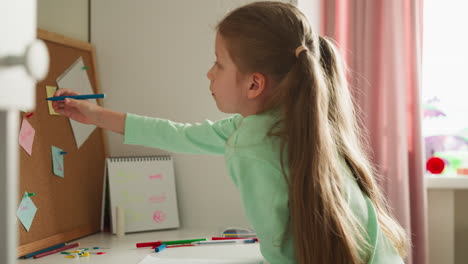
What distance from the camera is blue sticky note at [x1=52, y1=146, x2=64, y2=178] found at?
1302mm

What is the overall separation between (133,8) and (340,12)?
34.0 inches

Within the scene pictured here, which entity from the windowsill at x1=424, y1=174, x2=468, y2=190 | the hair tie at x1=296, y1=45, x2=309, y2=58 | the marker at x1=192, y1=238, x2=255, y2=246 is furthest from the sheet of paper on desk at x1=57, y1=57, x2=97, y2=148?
the windowsill at x1=424, y1=174, x2=468, y2=190

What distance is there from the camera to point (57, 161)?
1315 mm

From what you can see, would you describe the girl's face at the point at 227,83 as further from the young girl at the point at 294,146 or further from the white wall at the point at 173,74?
the white wall at the point at 173,74

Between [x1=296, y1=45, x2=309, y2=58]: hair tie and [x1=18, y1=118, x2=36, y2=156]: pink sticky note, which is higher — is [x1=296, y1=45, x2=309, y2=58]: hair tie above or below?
above

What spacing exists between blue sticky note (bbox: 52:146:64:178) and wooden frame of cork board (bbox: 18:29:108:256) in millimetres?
12

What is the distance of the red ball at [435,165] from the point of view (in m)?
2.05

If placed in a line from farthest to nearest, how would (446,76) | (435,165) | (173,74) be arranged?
(446,76), (435,165), (173,74)

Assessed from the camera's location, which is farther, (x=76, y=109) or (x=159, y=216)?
(x=159, y=216)

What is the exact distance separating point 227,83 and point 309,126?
21 cm

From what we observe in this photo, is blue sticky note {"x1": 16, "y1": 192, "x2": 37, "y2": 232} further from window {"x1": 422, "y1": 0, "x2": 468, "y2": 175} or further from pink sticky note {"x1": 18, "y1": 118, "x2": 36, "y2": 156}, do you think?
window {"x1": 422, "y1": 0, "x2": 468, "y2": 175}

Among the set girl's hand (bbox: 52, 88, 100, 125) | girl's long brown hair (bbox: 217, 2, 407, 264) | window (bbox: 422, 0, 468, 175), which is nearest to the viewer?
girl's long brown hair (bbox: 217, 2, 407, 264)

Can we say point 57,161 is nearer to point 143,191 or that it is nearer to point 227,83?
point 143,191

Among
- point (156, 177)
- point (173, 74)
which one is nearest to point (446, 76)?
point (173, 74)
